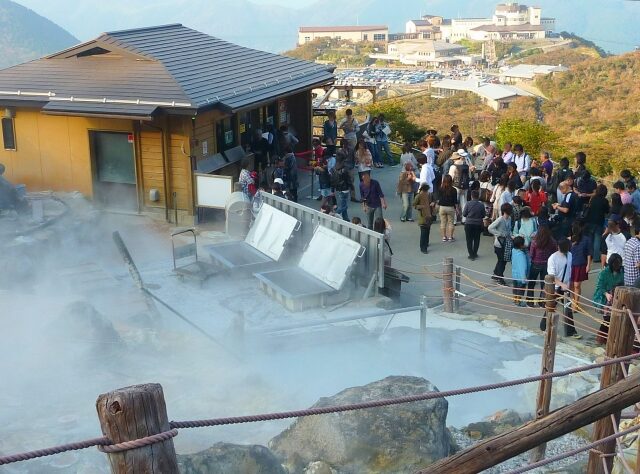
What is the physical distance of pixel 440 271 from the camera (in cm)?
1502

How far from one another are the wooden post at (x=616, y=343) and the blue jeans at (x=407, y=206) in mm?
11255

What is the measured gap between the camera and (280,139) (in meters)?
20.7

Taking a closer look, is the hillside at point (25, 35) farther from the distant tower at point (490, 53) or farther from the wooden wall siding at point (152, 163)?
the wooden wall siding at point (152, 163)

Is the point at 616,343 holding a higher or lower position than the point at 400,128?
higher

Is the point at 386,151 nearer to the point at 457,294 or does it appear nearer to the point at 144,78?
the point at 144,78

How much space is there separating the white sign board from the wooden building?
20cm

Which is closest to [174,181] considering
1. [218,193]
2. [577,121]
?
[218,193]

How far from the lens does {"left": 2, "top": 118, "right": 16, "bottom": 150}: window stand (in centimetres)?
1858

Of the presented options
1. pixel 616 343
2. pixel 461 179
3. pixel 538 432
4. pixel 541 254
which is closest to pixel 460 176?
Answer: pixel 461 179

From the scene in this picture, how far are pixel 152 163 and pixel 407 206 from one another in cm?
545

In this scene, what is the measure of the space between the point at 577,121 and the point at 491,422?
4850cm

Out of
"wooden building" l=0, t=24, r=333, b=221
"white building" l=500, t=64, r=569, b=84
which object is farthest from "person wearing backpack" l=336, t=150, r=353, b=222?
"white building" l=500, t=64, r=569, b=84

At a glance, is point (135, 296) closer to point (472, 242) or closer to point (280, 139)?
point (472, 242)

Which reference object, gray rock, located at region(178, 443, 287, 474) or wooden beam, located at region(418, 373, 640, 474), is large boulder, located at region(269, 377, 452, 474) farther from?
wooden beam, located at region(418, 373, 640, 474)
